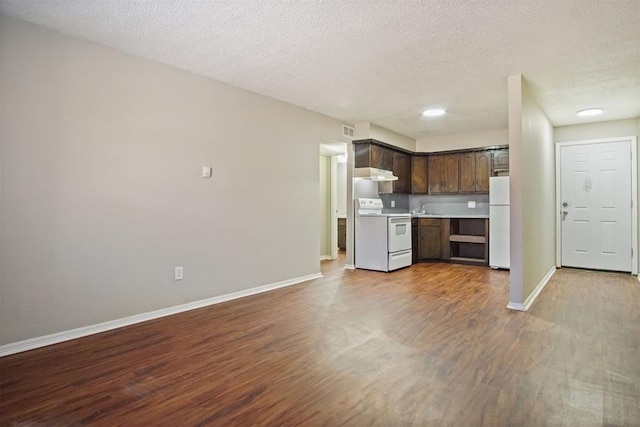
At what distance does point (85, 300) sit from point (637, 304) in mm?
5355

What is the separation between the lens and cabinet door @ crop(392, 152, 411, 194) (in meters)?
6.50

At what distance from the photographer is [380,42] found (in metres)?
2.91

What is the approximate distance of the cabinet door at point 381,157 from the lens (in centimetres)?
585

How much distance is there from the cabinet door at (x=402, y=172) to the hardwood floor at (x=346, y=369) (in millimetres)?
3179

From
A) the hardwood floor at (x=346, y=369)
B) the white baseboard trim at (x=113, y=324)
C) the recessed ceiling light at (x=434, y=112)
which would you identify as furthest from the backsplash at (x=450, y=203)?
the white baseboard trim at (x=113, y=324)

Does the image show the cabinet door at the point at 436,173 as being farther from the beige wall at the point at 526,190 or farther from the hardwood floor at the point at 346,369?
the hardwood floor at the point at 346,369

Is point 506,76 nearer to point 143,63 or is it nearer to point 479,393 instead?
point 479,393

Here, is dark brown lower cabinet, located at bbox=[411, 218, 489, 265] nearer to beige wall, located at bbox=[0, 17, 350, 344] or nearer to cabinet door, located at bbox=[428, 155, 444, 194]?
cabinet door, located at bbox=[428, 155, 444, 194]

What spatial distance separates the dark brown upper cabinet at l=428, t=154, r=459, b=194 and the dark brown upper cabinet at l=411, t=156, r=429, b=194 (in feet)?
0.34

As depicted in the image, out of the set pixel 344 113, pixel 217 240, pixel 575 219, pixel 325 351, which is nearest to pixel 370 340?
pixel 325 351

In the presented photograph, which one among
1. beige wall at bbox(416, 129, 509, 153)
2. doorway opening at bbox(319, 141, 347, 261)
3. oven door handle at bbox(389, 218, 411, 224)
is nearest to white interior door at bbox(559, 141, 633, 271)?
beige wall at bbox(416, 129, 509, 153)

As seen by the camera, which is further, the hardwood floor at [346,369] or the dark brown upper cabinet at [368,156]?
the dark brown upper cabinet at [368,156]

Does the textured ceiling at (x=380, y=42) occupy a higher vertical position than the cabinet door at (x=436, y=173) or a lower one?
higher

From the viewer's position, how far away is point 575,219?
5832 millimetres
